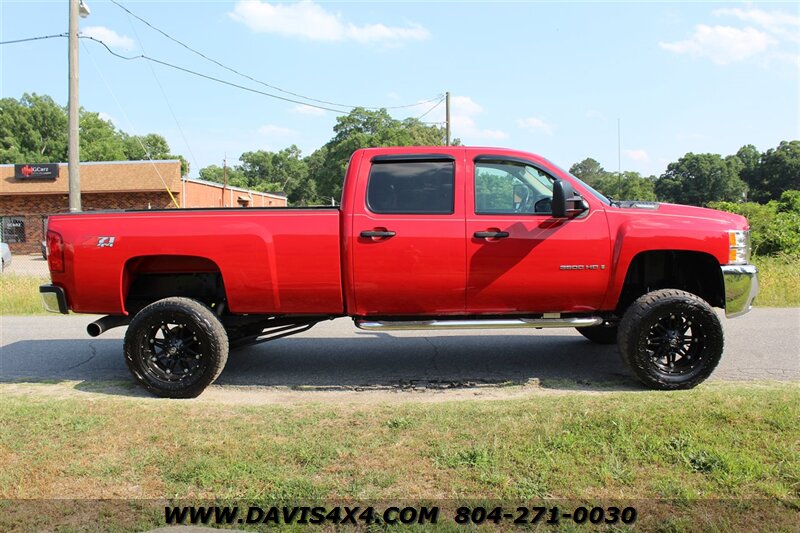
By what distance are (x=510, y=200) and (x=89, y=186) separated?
3628cm

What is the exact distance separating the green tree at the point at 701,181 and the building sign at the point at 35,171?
57.0 meters

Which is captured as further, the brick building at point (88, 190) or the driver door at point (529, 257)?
the brick building at point (88, 190)

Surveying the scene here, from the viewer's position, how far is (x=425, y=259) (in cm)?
539

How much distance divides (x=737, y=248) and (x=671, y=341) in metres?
1.03

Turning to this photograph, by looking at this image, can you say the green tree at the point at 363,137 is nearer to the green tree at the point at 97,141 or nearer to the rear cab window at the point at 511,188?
the green tree at the point at 97,141

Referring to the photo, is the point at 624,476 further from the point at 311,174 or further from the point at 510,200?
the point at 311,174

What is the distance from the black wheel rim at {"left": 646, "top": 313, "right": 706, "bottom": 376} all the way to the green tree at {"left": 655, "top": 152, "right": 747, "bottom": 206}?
67.2 metres

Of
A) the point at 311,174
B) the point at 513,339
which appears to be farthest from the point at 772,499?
the point at 311,174

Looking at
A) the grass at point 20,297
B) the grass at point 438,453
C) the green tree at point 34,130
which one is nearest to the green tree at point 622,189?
the grass at point 438,453

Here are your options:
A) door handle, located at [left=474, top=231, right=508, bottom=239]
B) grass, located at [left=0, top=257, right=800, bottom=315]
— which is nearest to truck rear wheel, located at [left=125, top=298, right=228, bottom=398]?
door handle, located at [left=474, top=231, right=508, bottom=239]

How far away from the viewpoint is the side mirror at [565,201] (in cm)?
528

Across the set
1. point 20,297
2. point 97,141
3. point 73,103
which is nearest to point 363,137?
point 97,141

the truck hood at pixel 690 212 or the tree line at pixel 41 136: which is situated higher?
the tree line at pixel 41 136

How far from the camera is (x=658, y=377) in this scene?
532 centimetres
